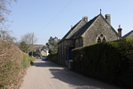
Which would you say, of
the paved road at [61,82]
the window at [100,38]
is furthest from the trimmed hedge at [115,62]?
the window at [100,38]

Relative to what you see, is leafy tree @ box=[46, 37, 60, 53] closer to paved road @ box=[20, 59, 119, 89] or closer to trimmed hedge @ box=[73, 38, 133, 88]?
paved road @ box=[20, 59, 119, 89]

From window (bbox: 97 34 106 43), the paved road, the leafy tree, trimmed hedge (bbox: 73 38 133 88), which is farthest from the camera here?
the leafy tree

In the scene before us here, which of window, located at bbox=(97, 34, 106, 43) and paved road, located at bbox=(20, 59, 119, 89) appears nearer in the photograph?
paved road, located at bbox=(20, 59, 119, 89)

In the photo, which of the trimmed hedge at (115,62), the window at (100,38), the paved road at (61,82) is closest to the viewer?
the trimmed hedge at (115,62)

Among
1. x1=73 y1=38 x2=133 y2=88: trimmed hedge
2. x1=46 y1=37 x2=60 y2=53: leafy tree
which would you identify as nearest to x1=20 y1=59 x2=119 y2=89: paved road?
x1=73 y1=38 x2=133 y2=88: trimmed hedge

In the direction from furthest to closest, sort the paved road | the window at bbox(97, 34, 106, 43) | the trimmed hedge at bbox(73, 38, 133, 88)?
the window at bbox(97, 34, 106, 43)
the paved road
the trimmed hedge at bbox(73, 38, 133, 88)

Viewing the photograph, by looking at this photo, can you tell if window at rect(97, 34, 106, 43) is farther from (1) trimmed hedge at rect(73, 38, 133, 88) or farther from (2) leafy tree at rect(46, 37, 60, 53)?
(2) leafy tree at rect(46, 37, 60, 53)

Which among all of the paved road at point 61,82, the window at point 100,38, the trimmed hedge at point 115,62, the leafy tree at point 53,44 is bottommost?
the paved road at point 61,82

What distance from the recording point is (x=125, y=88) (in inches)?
374

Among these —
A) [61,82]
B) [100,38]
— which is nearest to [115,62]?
[61,82]

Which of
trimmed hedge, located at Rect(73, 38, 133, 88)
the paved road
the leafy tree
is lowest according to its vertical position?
the paved road

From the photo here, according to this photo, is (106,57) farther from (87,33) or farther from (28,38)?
(28,38)

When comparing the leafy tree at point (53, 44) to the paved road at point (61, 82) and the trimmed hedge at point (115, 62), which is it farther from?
the trimmed hedge at point (115, 62)

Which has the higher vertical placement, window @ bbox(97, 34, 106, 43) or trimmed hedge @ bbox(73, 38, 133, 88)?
window @ bbox(97, 34, 106, 43)
